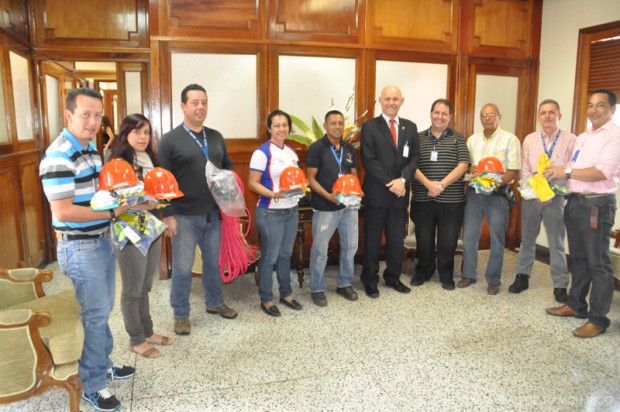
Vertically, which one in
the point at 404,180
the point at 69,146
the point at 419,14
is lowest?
the point at 404,180

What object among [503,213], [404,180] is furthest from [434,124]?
[503,213]

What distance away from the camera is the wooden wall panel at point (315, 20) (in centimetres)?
428

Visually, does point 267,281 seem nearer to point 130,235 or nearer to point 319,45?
point 130,235

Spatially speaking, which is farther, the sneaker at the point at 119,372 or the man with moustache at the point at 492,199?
the man with moustache at the point at 492,199

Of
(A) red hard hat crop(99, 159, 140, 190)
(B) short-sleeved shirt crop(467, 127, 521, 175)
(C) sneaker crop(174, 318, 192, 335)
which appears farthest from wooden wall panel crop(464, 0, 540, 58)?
(A) red hard hat crop(99, 159, 140, 190)

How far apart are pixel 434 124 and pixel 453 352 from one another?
193 cm

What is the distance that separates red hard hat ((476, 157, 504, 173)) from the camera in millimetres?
Result: 3648

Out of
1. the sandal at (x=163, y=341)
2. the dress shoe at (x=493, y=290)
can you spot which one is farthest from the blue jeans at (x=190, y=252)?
the dress shoe at (x=493, y=290)

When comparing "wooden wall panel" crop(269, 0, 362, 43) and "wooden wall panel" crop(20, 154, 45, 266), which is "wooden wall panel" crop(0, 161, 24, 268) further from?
"wooden wall panel" crop(269, 0, 362, 43)

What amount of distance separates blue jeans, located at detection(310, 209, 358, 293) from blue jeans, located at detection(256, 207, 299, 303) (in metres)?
0.23

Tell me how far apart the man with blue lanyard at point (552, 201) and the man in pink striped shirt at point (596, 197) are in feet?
1.67

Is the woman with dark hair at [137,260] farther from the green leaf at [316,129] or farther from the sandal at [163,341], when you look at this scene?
the green leaf at [316,129]

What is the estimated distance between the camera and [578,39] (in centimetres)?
471

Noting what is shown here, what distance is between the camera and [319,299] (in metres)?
3.66
